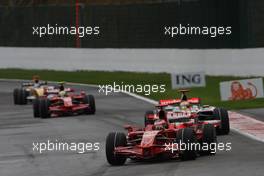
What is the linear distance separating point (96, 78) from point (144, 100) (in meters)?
12.3

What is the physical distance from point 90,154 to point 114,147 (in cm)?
175

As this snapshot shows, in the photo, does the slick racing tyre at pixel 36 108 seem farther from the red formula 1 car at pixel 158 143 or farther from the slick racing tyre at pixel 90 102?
the red formula 1 car at pixel 158 143

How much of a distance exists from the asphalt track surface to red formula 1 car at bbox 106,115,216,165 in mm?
157

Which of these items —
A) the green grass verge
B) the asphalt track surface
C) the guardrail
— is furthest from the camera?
the guardrail

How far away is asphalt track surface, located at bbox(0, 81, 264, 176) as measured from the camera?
1526cm

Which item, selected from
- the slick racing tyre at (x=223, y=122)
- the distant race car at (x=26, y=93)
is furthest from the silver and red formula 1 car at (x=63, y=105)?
the slick racing tyre at (x=223, y=122)

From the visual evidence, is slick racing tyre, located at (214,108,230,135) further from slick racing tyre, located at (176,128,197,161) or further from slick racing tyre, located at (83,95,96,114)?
slick racing tyre, located at (83,95,96,114)

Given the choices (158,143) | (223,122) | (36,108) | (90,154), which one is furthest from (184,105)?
(36,108)

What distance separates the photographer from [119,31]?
46.8 meters

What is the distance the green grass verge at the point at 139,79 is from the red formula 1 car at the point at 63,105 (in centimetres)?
381

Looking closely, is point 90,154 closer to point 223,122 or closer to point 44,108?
point 223,122

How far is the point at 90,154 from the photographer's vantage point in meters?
18.2

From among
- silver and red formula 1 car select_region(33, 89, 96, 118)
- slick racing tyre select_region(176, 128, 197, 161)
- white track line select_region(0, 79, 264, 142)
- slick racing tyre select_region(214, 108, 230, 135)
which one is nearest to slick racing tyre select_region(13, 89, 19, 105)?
silver and red formula 1 car select_region(33, 89, 96, 118)

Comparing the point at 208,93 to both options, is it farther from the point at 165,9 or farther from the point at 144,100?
the point at 165,9
